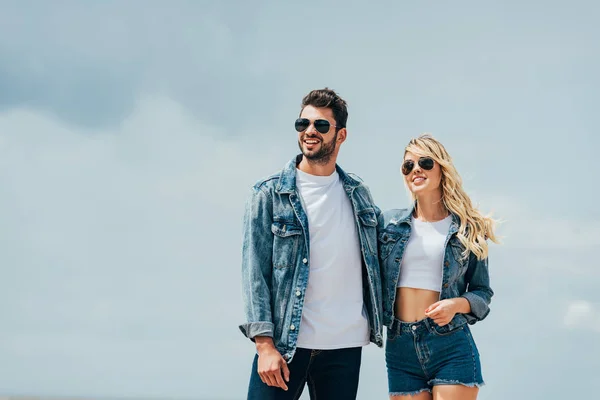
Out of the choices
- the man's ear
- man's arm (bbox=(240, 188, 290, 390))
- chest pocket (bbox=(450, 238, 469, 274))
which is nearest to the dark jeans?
man's arm (bbox=(240, 188, 290, 390))

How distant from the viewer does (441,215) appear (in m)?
5.98

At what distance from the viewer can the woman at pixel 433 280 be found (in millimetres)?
5465

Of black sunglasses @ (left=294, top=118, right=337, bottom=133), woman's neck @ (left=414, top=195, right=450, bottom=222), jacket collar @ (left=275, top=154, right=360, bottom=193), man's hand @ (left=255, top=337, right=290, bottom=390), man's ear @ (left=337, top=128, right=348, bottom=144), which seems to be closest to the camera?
man's hand @ (left=255, top=337, right=290, bottom=390)

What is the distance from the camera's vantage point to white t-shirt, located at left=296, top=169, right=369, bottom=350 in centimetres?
515

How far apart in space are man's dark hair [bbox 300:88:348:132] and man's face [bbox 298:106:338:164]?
4 cm

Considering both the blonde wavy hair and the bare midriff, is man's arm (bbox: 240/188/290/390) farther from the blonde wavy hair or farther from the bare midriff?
the blonde wavy hair

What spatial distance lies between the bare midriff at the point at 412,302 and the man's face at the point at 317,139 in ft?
3.99

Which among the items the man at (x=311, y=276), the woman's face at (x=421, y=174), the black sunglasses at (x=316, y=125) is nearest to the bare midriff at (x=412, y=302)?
the man at (x=311, y=276)

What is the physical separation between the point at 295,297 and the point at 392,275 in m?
0.90

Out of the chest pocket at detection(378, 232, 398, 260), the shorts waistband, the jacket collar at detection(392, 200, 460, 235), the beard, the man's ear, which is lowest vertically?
the shorts waistband

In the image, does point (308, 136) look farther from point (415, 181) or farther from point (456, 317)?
point (456, 317)

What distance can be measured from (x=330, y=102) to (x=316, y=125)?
0.23 metres

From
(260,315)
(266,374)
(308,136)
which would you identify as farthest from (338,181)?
(266,374)

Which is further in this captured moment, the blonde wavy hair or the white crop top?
the blonde wavy hair
